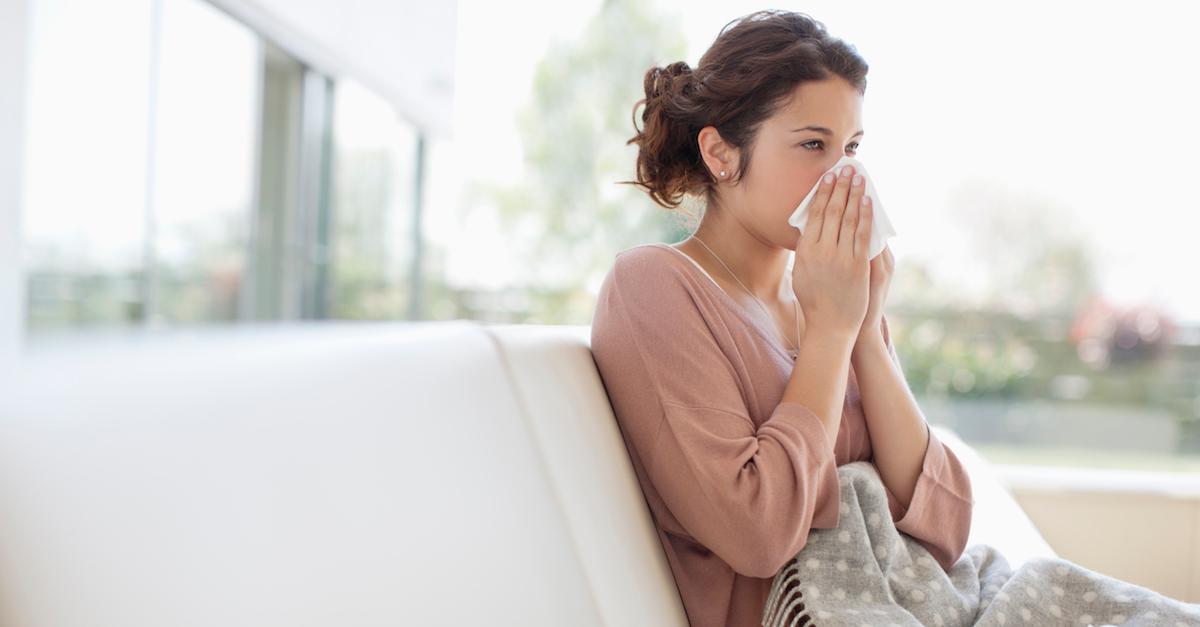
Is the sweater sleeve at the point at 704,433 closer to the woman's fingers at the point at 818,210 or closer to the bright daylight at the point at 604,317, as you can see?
the bright daylight at the point at 604,317

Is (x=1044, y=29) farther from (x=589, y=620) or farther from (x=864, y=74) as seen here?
(x=589, y=620)

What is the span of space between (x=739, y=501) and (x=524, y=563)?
1.20 ft

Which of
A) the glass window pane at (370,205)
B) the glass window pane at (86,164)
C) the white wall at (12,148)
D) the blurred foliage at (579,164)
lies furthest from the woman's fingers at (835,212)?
the blurred foliage at (579,164)

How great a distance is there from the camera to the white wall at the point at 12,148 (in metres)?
3.11

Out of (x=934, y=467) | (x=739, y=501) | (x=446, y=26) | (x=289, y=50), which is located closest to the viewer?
(x=739, y=501)

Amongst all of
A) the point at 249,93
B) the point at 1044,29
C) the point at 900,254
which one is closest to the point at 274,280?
the point at 249,93

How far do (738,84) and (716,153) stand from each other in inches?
4.2

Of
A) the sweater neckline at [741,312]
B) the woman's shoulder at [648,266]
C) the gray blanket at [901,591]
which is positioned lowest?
the gray blanket at [901,591]

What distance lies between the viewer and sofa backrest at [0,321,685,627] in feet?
1.42

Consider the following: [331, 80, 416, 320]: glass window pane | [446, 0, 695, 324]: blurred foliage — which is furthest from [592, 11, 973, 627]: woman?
[446, 0, 695, 324]: blurred foliage

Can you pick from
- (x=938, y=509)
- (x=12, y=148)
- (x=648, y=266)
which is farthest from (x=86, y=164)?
(x=938, y=509)

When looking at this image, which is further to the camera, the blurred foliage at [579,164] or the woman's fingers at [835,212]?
the blurred foliage at [579,164]

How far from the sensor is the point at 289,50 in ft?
18.4

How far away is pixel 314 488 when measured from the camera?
59 cm
